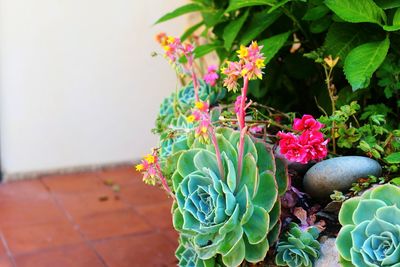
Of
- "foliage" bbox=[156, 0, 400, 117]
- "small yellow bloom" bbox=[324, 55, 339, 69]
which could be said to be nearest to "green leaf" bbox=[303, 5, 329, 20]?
"foliage" bbox=[156, 0, 400, 117]

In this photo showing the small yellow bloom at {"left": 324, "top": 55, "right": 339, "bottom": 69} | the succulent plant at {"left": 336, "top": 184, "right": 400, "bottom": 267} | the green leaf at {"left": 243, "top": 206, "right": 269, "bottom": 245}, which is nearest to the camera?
the succulent plant at {"left": 336, "top": 184, "right": 400, "bottom": 267}

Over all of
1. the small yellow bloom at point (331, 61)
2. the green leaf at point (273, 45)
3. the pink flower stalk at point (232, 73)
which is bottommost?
the small yellow bloom at point (331, 61)

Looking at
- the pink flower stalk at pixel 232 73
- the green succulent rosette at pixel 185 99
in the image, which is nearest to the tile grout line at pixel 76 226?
the green succulent rosette at pixel 185 99

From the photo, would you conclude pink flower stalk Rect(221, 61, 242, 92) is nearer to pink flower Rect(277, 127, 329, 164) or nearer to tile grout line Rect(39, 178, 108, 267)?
pink flower Rect(277, 127, 329, 164)

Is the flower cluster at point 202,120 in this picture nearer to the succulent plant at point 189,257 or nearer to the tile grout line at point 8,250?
the succulent plant at point 189,257

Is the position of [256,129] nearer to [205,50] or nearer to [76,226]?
[205,50]

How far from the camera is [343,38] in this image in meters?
1.15

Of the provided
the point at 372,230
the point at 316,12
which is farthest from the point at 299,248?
the point at 316,12

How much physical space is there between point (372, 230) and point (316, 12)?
21.8 inches

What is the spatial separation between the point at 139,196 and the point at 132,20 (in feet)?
3.21

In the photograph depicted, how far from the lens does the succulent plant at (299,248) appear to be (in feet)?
2.99

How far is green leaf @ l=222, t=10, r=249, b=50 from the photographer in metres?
1.28

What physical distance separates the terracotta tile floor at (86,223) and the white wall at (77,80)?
0.57 feet

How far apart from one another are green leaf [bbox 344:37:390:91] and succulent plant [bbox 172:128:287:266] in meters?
0.22
